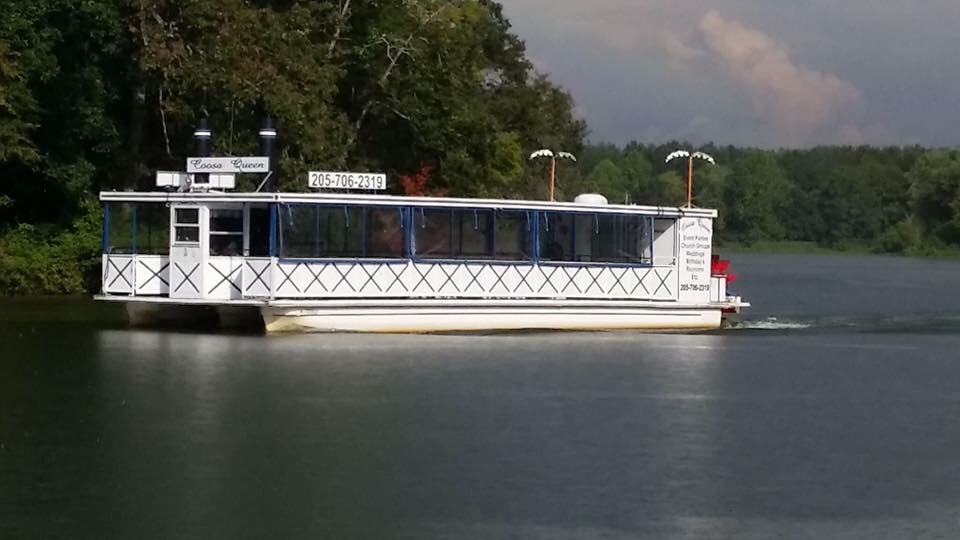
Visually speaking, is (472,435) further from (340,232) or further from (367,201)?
(367,201)

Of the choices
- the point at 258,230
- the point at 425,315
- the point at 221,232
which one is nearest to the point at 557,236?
the point at 425,315

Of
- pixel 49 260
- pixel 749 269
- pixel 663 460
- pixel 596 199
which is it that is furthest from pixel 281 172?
pixel 749 269

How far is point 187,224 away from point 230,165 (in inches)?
63.9

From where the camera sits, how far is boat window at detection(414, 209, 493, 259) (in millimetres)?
39469

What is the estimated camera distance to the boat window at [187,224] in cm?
3831

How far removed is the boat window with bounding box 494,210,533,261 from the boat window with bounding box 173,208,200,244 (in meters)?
6.56

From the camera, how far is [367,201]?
38.5 meters

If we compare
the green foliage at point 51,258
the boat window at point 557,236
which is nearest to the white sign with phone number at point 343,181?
the boat window at point 557,236

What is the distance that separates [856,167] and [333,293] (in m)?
161

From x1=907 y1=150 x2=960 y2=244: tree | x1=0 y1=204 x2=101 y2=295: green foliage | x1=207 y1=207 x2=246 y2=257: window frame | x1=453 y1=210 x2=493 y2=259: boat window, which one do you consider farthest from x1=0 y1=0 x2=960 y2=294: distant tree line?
x1=907 y1=150 x2=960 y2=244: tree

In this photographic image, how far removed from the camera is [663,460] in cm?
2348

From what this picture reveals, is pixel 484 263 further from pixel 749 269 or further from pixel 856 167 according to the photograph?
pixel 856 167

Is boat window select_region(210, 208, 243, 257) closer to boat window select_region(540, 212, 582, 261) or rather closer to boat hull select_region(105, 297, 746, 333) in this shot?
boat hull select_region(105, 297, 746, 333)

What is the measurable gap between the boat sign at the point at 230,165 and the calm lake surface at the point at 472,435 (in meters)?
3.66
